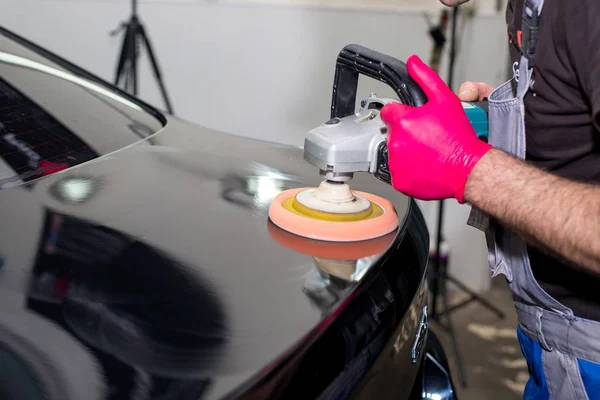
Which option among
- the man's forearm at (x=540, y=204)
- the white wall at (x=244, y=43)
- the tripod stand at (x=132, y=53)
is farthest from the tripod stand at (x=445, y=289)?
the man's forearm at (x=540, y=204)

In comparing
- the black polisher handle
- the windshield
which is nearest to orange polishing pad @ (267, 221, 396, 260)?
the black polisher handle

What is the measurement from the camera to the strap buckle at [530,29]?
3.63ft

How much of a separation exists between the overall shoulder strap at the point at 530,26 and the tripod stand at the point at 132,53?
1725mm

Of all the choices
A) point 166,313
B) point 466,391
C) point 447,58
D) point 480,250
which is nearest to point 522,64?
point 166,313

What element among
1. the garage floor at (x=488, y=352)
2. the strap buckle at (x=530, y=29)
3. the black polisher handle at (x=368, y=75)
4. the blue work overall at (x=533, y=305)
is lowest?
the garage floor at (x=488, y=352)

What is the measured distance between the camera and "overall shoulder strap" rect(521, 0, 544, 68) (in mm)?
1104

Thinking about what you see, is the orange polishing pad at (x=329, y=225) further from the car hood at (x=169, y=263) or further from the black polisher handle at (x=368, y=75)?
the black polisher handle at (x=368, y=75)

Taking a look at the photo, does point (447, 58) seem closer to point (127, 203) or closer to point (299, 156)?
point (299, 156)

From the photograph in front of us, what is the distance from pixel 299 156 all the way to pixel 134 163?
1.27 ft

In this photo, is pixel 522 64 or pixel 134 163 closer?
pixel 522 64

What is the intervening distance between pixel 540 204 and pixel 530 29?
13.0 inches

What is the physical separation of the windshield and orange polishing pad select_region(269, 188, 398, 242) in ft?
1.52

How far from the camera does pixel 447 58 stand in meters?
3.51

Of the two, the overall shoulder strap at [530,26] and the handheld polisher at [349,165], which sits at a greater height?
the overall shoulder strap at [530,26]
